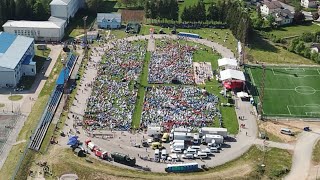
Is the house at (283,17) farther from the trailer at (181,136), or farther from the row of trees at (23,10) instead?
the trailer at (181,136)

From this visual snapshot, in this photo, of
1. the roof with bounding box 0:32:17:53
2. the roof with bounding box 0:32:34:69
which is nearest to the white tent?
the roof with bounding box 0:32:34:69

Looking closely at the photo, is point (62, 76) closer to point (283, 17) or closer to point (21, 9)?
point (21, 9)

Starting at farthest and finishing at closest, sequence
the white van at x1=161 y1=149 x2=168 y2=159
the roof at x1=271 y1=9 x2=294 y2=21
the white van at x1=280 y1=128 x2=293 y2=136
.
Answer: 1. the roof at x1=271 y1=9 x2=294 y2=21
2. the white van at x1=280 y1=128 x2=293 y2=136
3. the white van at x1=161 y1=149 x2=168 y2=159

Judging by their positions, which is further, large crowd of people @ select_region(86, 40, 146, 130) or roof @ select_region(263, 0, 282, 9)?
roof @ select_region(263, 0, 282, 9)

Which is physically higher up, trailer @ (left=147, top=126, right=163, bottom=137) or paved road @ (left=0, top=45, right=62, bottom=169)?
trailer @ (left=147, top=126, right=163, bottom=137)

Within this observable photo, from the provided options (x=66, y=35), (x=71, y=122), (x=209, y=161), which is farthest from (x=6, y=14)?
(x=209, y=161)

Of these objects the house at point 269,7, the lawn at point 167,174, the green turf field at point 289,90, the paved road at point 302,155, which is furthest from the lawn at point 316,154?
the house at point 269,7

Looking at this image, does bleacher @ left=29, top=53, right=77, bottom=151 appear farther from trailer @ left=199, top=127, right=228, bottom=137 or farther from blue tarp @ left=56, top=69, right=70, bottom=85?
trailer @ left=199, top=127, right=228, bottom=137
